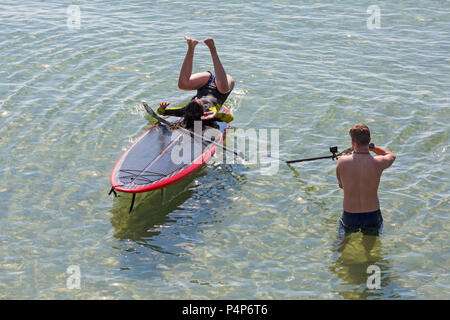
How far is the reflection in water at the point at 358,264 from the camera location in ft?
27.3

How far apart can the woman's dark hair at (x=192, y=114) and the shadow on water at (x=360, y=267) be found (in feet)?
13.6

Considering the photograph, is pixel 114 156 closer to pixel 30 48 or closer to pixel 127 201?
pixel 127 201

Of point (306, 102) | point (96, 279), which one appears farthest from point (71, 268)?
point (306, 102)

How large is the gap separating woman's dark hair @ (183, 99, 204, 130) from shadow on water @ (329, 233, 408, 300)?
4144mm

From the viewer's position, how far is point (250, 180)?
447 inches

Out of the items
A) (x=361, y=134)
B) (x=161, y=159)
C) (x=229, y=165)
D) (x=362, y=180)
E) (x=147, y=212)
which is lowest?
(x=147, y=212)

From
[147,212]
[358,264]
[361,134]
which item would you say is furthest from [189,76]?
[358,264]

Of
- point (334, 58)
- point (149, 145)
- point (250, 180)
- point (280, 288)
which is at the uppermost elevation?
point (334, 58)

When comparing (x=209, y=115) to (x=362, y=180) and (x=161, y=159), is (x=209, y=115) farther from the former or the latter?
(x=362, y=180)

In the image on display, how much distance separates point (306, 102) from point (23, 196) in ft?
24.2

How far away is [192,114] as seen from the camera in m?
11.7

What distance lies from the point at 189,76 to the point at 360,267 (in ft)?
20.7

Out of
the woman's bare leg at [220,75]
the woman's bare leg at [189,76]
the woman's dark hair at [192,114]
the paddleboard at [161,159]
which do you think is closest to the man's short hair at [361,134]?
the paddleboard at [161,159]

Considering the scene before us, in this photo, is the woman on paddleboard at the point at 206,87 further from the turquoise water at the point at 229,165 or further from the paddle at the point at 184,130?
the turquoise water at the point at 229,165
